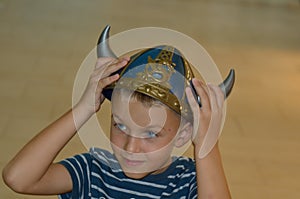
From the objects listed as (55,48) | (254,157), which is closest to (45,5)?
(55,48)

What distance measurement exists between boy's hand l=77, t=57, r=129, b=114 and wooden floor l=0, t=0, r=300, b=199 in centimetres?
105

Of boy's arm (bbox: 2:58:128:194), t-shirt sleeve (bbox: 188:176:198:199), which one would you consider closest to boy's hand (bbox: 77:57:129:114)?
boy's arm (bbox: 2:58:128:194)

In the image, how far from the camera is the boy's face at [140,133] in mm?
1098

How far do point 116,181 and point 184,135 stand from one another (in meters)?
0.17

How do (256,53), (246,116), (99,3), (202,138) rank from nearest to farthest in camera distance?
(202,138) → (246,116) → (256,53) → (99,3)

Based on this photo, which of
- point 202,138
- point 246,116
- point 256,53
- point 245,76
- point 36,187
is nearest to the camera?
point 202,138

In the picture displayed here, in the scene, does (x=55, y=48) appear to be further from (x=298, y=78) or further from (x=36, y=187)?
(x=36, y=187)

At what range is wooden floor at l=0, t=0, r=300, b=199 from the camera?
2518 mm

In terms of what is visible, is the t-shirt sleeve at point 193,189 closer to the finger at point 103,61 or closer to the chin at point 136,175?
the chin at point 136,175

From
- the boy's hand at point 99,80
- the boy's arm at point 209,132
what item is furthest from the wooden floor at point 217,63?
the boy's arm at point 209,132

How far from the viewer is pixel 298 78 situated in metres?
3.71

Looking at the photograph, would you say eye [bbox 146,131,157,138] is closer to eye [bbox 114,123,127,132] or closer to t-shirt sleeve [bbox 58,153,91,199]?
eye [bbox 114,123,127,132]

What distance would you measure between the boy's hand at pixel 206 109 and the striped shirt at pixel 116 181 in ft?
0.51

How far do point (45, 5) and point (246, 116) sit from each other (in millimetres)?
2372
